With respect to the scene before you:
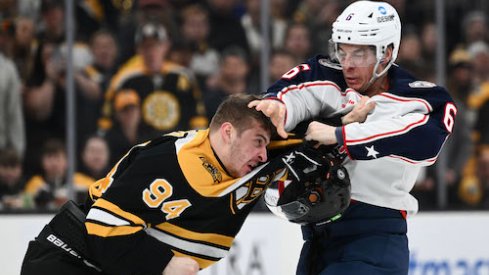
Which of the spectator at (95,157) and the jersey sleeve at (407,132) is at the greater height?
the jersey sleeve at (407,132)

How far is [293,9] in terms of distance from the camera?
5.98 meters

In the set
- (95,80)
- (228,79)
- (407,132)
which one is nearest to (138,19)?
(95,80)

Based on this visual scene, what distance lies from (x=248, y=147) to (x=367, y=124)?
0.35 meters

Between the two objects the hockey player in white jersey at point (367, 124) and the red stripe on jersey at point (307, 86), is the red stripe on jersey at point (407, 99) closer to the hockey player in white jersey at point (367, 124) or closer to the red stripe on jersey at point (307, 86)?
the hockey player in white jersey at point (367, 124)

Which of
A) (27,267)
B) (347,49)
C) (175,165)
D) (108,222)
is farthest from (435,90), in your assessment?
(27,267)

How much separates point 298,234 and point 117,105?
136 cm

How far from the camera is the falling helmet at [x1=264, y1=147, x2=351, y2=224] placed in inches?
113

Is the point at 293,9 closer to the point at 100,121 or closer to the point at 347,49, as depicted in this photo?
the point at 100,121

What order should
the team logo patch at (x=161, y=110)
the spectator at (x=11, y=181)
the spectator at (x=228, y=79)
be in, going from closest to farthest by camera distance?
1. the spectator at (x=11, y=181)
2. the team logo patch at (x=161, y=110)
3. the spectator at (x=228, y=79)

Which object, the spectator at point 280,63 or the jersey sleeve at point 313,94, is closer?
the jersey sleeve at point 313,94

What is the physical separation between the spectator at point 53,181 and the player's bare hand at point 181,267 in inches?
106

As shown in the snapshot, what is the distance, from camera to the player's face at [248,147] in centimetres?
280

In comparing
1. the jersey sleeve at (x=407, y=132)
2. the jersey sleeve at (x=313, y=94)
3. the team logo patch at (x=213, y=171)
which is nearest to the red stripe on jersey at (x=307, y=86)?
the jersey sleeve at (x=313, y=94)

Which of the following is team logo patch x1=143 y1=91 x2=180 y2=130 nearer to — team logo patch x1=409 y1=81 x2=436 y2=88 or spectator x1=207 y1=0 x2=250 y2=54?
spectator x1=207 y1=0 x2=250 y2=54
